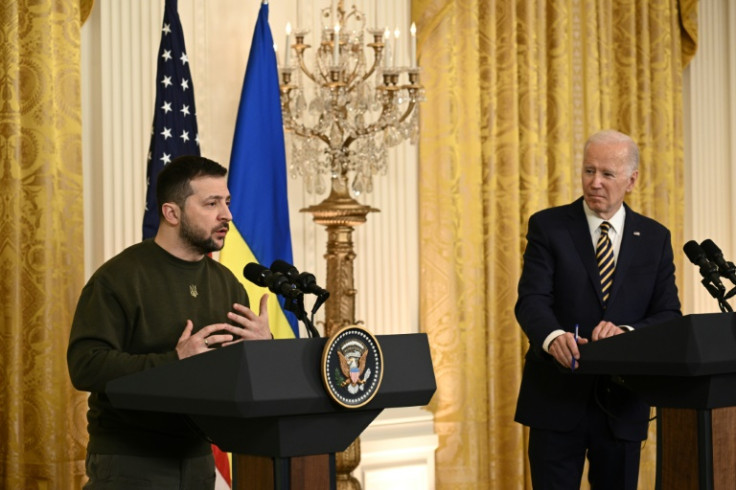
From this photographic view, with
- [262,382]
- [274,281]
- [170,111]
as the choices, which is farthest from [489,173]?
[262,382]

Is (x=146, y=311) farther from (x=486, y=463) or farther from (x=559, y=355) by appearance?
(x=486, y=463)

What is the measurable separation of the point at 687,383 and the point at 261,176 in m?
2.34

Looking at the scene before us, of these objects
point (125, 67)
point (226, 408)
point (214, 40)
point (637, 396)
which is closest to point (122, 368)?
point (226, 408)

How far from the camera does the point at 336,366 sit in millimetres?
2305

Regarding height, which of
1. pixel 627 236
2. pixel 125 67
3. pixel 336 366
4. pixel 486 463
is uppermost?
pixel 125 67

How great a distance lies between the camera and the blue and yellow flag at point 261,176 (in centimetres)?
472

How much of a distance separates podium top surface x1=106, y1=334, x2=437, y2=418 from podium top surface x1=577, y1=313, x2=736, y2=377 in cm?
84

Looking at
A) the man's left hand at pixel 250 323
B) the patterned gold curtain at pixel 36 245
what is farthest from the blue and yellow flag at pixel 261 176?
the man's left hand at pixel 250 323

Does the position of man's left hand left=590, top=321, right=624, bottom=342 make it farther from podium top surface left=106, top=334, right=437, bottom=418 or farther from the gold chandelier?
the gold chandelier

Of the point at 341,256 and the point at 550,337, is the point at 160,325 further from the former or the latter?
the point at 341,256

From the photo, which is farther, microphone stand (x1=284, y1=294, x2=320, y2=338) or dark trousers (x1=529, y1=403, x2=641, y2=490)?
dark trousers (x1=529, y1=403, x2=641, y2=490)

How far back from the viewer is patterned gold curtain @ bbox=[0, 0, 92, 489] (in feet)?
13.8

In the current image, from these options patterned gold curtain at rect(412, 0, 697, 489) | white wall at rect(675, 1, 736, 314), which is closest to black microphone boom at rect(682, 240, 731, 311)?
patterned gold curtain at rect(412, 0, 697, 489)

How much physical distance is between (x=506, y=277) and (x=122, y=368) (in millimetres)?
3519
